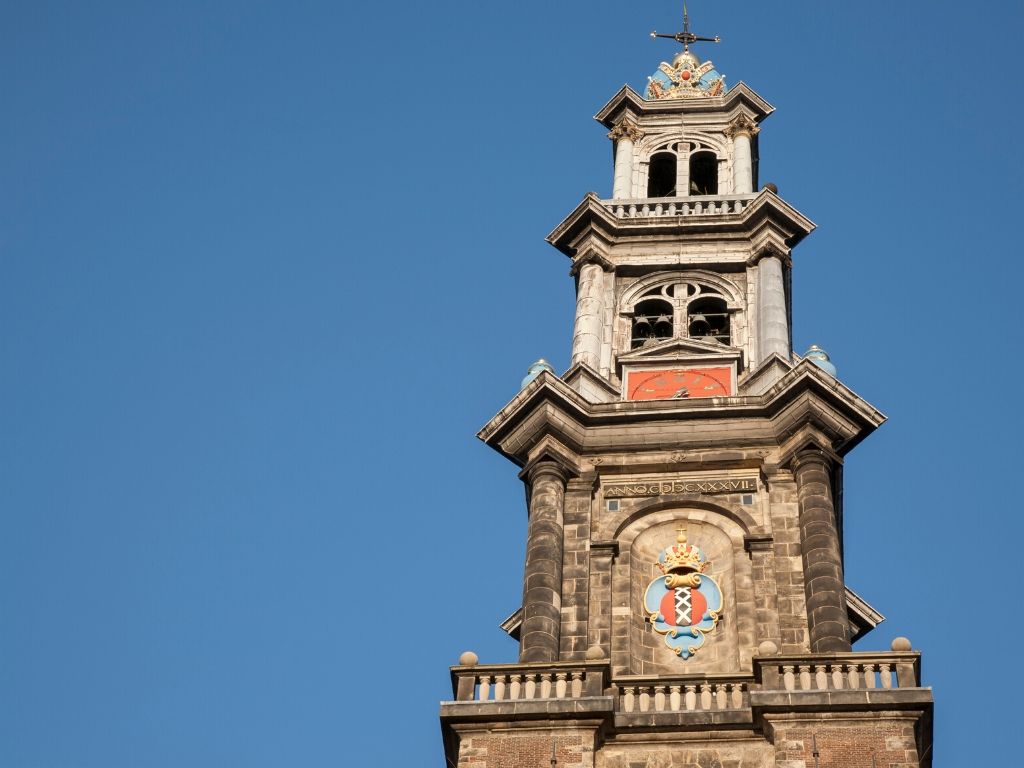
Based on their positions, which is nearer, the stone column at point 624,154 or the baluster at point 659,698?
the baluster at point 659,698

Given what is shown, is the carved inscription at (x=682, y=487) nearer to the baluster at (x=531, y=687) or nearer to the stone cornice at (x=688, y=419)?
the stone cornice at (x=688, y=419)

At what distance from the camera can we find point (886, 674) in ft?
125

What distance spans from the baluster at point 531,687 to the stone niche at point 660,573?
291cm

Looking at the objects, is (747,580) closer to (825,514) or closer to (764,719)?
(825,514)

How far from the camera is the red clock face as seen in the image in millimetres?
48341

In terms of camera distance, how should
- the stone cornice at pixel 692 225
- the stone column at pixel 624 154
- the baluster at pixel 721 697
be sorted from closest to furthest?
the baluster at pixel 721 697 < the stone cornice at pixel 692 225 < the stone column at pixel 624 154

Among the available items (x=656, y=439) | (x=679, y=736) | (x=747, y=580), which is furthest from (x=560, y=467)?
(x=679, y=736)

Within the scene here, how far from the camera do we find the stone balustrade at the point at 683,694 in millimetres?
38406

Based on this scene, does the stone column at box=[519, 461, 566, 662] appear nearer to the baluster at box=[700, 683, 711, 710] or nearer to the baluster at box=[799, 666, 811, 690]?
the baluster at box=[700, 683, 711, 710]

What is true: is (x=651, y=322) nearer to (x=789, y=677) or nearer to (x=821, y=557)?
(x=821, y=557)

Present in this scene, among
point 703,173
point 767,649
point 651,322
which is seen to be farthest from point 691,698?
point 703,173

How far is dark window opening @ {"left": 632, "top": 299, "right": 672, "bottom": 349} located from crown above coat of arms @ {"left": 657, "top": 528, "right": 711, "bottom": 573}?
802cm

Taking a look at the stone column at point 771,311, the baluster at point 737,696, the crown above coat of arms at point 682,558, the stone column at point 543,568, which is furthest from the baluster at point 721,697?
the stone column at point 771,311

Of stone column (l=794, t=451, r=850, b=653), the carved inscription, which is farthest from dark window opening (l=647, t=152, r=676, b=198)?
stone column (l=794, t=451, r=850, b=653)
